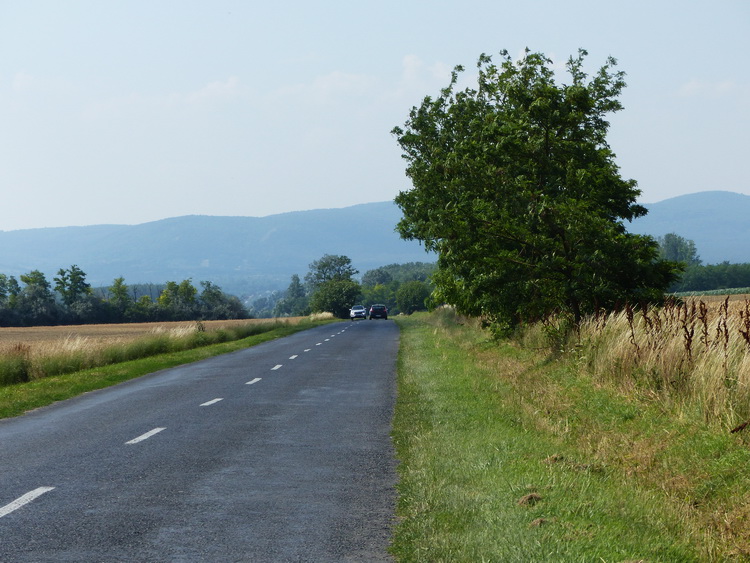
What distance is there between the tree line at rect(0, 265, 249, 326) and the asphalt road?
95.9 metres

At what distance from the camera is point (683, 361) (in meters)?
12.0

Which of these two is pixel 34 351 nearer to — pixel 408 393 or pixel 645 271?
pixel 408 393

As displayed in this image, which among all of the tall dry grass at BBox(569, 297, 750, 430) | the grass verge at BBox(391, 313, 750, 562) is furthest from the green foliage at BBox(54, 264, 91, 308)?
the grass verge at BBox(391, 313, 750, 562)

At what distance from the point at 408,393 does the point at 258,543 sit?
1121 cm

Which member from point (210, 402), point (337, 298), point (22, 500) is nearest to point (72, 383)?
point (210, 402)

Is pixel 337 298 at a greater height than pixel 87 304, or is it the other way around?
pixel 87 304

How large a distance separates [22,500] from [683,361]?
888 centimetres

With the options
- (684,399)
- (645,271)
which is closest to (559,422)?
(684,399)

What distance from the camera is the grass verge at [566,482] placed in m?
6.12

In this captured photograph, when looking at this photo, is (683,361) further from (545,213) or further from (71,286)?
(71,286)

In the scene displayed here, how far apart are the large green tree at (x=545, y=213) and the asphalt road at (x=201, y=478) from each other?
5313 millimetres

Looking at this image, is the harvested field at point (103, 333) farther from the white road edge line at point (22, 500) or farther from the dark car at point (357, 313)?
the white road edge line at point (22, 500)

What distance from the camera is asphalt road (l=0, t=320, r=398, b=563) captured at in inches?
248

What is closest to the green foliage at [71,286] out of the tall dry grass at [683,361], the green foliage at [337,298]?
the green foliage at [337,298]
